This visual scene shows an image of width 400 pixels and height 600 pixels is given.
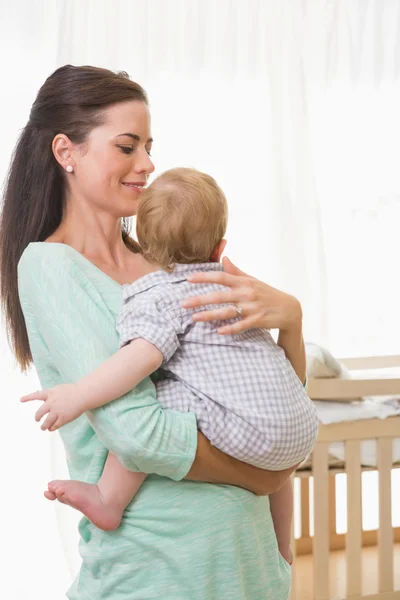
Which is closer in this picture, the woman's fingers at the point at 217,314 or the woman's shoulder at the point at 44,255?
the woman's fingers at the point at 217,314

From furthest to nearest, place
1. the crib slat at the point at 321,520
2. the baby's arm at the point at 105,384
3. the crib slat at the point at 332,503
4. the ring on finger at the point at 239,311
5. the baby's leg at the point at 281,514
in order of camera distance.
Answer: the crib slat at the point at 332,503
the crib slat at the point at 321,520
the baby's leg at the point at 281,514
the ring on finger at the point at 239,311
the baby's arm at the point at 105,384

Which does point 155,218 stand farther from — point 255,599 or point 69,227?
point 255,599

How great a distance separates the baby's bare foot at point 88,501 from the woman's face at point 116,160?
1.81 ft

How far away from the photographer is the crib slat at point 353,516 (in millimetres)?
2566

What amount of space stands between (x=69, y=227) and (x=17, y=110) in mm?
1439

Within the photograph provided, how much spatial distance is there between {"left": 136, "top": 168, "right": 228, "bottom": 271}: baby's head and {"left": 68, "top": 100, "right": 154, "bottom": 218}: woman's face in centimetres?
23

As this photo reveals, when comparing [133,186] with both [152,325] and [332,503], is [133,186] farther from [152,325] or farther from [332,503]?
[332,503]

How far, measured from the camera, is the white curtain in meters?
2.89

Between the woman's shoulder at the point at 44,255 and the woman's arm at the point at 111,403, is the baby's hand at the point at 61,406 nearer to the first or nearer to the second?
the woman's arm at the point at 111,403

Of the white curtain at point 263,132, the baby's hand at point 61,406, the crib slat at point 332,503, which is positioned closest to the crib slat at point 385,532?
the crib slat at point 332,503

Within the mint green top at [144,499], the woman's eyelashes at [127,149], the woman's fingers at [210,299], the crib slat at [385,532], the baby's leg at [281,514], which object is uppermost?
the woman's eyelashes at [127,149]

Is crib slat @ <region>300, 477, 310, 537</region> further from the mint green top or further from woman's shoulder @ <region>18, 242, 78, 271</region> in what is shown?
woman's shoulder @ <region>18, 242, 78, 271</region>

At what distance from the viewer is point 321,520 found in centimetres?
252

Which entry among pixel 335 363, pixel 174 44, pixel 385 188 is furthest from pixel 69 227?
pixel 385 188
